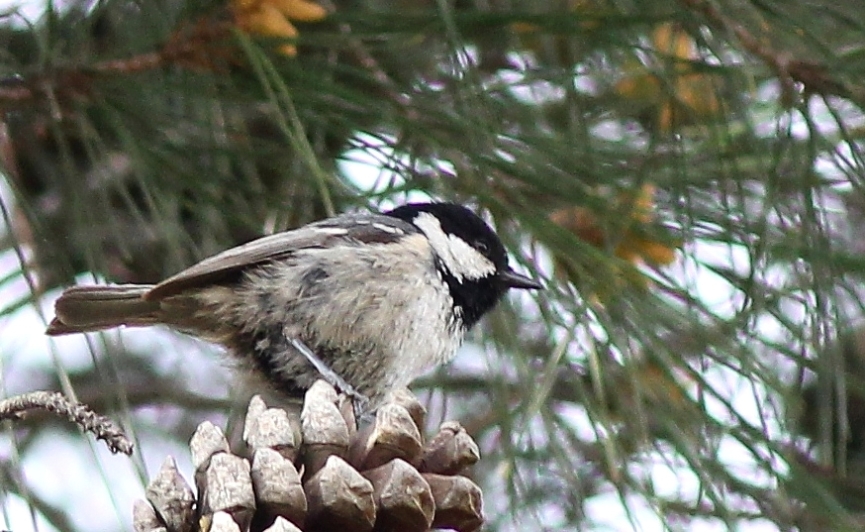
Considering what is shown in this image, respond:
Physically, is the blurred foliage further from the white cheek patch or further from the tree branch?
the tree branch

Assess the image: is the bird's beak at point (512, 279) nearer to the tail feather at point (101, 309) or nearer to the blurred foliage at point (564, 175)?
the blurred foliage at point (564, 175)

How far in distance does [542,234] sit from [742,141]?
0.33 m

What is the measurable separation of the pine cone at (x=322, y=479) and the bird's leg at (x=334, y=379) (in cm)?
48

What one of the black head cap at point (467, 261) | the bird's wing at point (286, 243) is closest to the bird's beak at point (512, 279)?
the black head cap at point (467, 261)

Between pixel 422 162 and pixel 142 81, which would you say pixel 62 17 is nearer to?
pixel 142 81

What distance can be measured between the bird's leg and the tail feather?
0.67 ft

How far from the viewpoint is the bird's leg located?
1562mm

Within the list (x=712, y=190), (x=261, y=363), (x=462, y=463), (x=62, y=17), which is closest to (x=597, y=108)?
(x=712, y=190)

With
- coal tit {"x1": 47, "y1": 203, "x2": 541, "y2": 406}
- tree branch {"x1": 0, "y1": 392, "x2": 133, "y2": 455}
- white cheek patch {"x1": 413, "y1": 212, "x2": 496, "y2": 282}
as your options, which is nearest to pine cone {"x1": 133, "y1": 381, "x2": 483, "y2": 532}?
tree branch {"x1": 0, "y1": 392, "x2": 133, "y2": 455}

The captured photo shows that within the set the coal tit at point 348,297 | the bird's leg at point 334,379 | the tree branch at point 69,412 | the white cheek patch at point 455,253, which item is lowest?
the tree branch at point 69,412

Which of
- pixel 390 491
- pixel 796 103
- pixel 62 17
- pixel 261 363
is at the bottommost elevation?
pixel 390 491

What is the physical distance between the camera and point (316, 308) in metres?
1.66

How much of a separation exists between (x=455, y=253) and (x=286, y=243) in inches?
9.7

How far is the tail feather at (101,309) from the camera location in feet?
4.50
